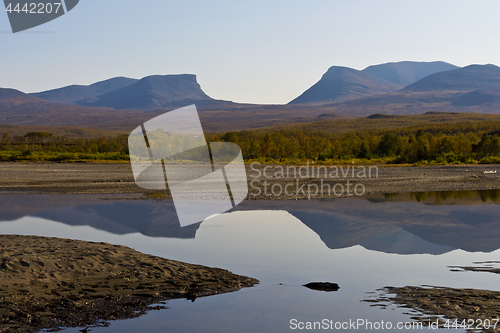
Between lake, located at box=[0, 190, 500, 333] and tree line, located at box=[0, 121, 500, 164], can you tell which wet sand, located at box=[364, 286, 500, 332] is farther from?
tree line, located at box=[0, 121, 500, 164]

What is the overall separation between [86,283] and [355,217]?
9095 millimetres

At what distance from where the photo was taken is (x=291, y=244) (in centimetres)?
1016

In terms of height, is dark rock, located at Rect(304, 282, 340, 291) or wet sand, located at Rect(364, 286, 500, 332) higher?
dark rock, located at Rect(304, 282, 340, 291)

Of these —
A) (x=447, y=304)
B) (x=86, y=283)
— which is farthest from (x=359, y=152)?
(x=86, y=283)

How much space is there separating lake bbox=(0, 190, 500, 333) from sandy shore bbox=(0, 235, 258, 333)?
1.13ft

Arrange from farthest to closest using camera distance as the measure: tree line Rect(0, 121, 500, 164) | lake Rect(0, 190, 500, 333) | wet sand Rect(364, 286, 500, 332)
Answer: tree line Rect(0, 121, 500, 164)
lake Rect(0, 190, 500, 333)
wet sand Rect(364, 286, 500, 332)

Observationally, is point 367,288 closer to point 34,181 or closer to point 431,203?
point 431,203

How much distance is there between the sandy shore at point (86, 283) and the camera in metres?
5.58

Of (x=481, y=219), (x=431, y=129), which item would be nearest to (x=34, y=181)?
(x=481, y=219)

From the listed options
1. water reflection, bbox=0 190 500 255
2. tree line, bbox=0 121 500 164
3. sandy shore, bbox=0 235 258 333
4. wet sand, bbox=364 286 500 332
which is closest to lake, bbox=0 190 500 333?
water reflection, bbox=0 190 500 255

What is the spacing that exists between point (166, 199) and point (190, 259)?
34.9 ft

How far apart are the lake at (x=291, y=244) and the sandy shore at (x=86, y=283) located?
34 centimetres

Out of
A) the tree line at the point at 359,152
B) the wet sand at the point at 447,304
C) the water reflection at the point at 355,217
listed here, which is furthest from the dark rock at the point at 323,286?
the tree line at the point at 359,152

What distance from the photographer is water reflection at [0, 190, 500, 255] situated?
420 inches
